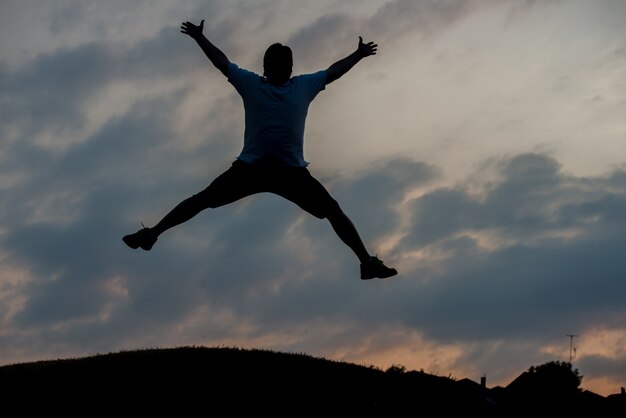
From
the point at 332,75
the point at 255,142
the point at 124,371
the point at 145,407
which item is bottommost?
the point at 145,407

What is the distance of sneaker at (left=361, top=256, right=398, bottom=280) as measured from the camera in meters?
13.4

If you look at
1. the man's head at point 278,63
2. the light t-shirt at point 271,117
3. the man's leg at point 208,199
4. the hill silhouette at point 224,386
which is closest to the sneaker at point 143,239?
the man's leg at point 208,199

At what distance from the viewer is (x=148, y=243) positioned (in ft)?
44.0

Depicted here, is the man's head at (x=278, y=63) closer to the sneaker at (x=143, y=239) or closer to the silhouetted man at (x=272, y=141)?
the silhouetted man at (x=272, y=141)

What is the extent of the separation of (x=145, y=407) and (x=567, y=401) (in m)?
15.5

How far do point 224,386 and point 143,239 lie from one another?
4.77 metres

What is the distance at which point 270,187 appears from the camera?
12742mm

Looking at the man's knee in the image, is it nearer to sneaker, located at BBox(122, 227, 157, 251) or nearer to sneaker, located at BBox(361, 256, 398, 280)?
sneaker, located at BBox(361, 256, 398, 280)

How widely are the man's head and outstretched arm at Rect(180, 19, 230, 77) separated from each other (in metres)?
0.60

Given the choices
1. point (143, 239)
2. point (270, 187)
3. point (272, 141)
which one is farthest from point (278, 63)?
point (143, 239)

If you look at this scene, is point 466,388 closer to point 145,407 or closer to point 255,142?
point 145,407

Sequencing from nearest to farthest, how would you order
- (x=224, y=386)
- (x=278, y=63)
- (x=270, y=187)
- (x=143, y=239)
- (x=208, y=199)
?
1. (x=278, y=63)
2. (x=270, y=187)
3. (x=208, y=199)
4. (x=143, y=239)
5. (x=224, y=386)

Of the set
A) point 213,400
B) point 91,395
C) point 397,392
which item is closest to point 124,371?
point 91,395

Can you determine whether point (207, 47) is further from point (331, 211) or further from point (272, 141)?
point (331, 211)
